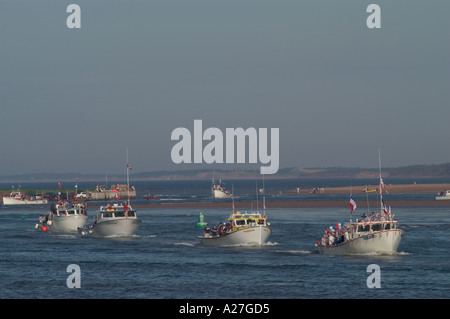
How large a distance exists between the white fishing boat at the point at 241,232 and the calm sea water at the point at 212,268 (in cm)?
98

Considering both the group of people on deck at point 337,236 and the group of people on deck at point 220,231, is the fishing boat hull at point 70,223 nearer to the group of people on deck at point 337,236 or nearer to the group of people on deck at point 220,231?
the group of people on deck at point 220,231

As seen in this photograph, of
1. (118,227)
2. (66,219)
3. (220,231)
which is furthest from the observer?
(66,219)

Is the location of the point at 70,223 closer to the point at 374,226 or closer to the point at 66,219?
the point at 66,219

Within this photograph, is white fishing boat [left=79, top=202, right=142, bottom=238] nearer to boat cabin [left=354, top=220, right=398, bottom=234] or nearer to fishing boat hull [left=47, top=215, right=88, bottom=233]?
fishing boat hull [left=47, top=215, right=88, bottom=233]

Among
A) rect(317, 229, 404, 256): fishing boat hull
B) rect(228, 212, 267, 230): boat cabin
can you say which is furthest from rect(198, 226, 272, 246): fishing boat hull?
rect(317, 229, 404, 256): fishing boat hull

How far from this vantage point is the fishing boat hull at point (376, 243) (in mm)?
66000

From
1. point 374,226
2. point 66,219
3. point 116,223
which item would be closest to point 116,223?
point 116,223

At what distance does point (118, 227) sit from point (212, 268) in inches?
1176

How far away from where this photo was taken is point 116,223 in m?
91.0
